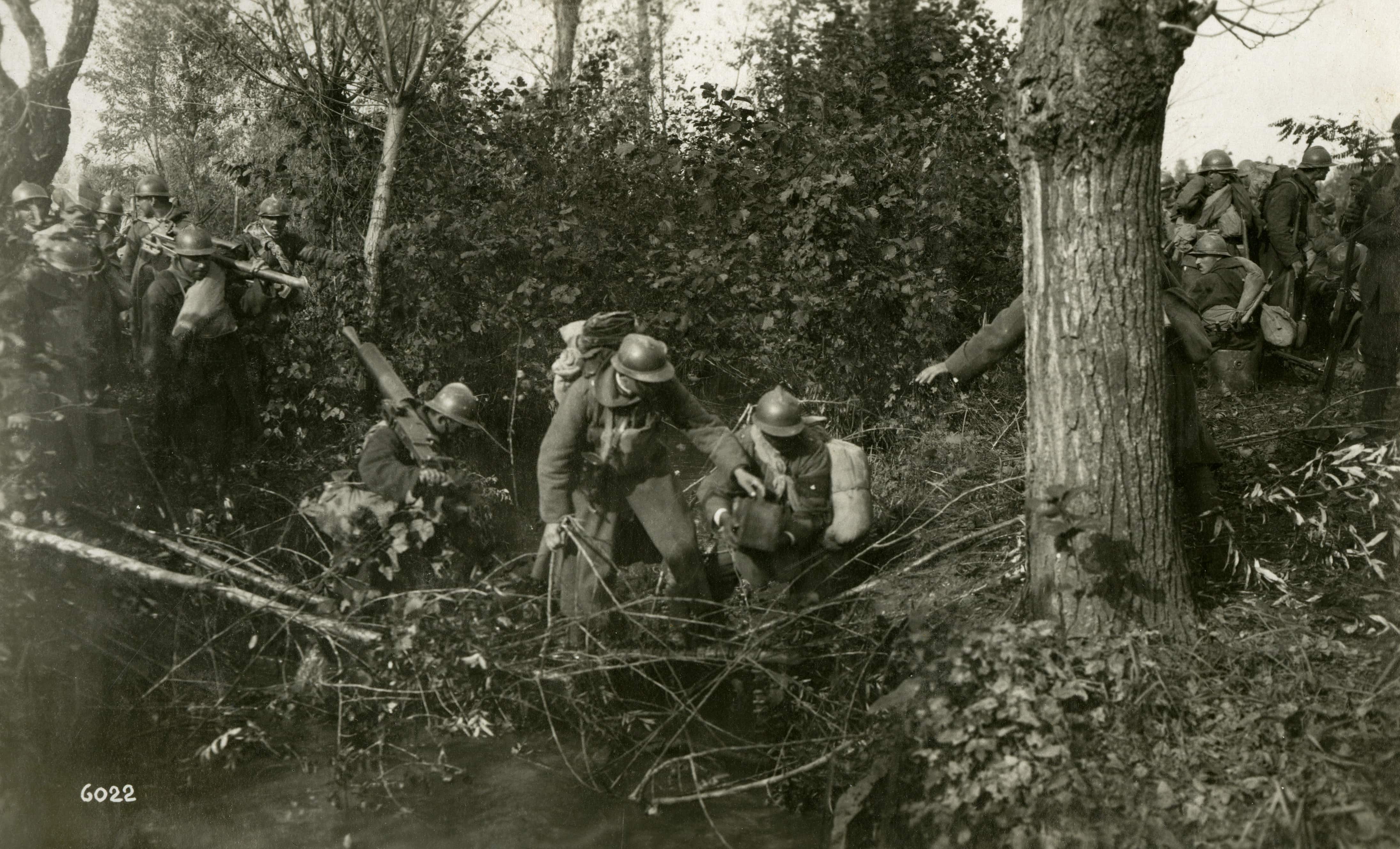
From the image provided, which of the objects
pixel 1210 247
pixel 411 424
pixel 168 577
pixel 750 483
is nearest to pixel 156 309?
pixel 411 424

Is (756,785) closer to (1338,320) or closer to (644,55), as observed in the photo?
(1338,320)

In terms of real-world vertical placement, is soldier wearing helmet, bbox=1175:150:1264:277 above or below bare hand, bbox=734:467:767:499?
above

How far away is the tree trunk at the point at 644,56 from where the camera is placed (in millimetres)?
10797

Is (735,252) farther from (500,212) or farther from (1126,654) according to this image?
(1126,654)

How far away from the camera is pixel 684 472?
32.9 feet

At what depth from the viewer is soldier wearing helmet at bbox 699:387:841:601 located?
603 cm

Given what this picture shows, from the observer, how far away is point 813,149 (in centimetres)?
870

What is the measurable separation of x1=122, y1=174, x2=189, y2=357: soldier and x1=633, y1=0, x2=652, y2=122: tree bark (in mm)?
4272

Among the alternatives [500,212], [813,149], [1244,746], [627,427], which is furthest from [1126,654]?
[500,212]

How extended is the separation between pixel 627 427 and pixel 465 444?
138 inches

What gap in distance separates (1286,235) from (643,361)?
26.3 feet

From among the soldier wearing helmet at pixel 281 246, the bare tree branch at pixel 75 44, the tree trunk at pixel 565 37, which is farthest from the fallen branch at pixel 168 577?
the tree trunk at pixel 565 37

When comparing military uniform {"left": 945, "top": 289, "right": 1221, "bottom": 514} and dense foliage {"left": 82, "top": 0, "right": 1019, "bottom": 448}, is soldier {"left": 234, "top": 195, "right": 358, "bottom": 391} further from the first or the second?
military uniform {"left": 945, "top": 289, "right": 1221, "bottom": 514}

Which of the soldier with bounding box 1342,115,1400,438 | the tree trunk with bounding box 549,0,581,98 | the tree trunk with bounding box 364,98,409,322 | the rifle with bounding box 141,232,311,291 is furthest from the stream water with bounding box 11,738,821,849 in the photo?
the tree trunk with bounding box 549,0,581,98
